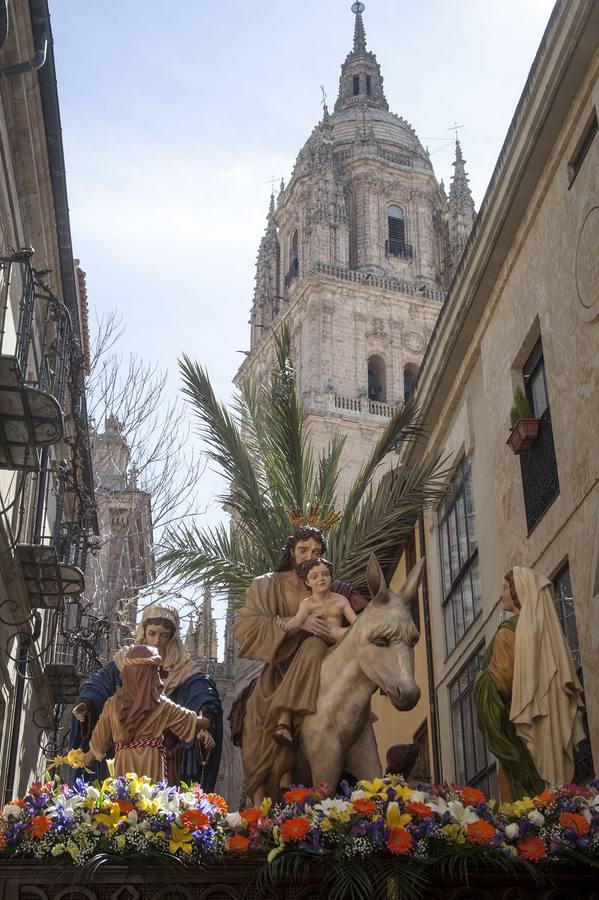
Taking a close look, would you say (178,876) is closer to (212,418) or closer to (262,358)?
(212,418)

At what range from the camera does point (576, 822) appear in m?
6.00

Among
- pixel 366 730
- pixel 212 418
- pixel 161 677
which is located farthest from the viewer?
pixel 212 418

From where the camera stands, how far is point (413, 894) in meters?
5.57

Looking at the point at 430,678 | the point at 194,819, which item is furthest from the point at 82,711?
the point at 430,678

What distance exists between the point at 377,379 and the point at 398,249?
350 inches

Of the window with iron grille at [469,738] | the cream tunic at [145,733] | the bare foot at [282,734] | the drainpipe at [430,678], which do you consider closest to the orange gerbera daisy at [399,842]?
the bare foot at [282,734]

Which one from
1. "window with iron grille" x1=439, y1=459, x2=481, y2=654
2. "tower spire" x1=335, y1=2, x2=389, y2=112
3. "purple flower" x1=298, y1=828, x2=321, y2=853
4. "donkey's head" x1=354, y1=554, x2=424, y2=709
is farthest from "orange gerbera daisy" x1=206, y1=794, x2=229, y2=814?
"tower spire" x1=335, y1=2, x2=389, y2=112

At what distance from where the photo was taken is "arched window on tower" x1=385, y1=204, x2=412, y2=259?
66.1m

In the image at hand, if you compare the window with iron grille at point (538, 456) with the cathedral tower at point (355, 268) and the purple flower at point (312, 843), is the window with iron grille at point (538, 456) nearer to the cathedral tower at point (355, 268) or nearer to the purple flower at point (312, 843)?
the purple flower at point (312, 843)

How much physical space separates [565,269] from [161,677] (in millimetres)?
6835

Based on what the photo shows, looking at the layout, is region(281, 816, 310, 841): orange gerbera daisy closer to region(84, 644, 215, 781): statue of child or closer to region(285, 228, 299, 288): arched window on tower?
region(84, 644, 215, 781): statue of child

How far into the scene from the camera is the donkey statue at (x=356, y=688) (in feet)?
23.4

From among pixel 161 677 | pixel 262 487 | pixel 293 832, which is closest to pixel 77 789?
pixel 293 832

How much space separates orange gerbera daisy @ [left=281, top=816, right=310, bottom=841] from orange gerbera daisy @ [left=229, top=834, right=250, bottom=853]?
0.71 ft
